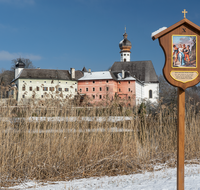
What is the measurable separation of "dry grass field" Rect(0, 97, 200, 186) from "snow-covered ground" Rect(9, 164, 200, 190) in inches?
10.2

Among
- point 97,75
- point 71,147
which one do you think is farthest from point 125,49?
point 71,147

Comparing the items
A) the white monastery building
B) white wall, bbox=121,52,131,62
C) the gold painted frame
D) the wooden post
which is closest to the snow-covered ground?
the wooden post

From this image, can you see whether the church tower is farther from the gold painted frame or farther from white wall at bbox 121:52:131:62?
the gold painted frame

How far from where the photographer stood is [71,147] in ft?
16.5

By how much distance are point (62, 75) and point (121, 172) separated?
4713cm

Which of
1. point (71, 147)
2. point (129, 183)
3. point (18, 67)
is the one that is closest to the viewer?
point (129, 183)

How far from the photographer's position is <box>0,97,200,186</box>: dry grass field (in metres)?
4.52

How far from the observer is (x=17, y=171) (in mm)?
4355

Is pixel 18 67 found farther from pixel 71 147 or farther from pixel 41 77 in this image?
pixel 71 147

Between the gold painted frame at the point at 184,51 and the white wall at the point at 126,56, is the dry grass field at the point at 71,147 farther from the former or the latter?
the white wall at the point at 126,56

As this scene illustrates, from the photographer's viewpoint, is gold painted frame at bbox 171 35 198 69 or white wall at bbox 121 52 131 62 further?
white wall at bbox 121 52 131 62

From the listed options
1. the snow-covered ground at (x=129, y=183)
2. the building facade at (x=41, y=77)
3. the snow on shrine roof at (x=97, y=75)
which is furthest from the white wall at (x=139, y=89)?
the snow-covered ground at (x=129, y=183)

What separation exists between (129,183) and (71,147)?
58.1 inches

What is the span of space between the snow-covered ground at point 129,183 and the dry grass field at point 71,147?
0.85 ft
